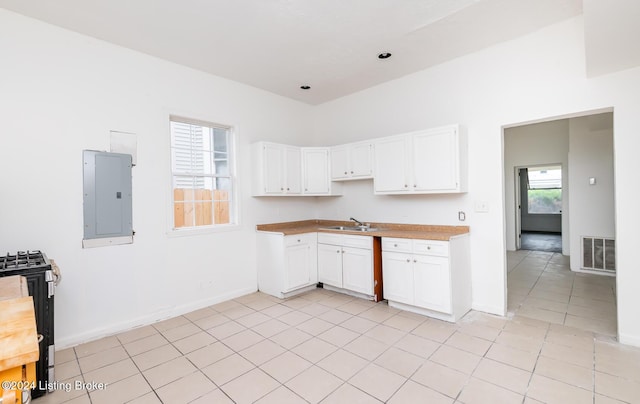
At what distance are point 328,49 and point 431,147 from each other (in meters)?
1.61

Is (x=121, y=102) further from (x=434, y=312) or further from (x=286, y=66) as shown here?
(x=434, y=312)

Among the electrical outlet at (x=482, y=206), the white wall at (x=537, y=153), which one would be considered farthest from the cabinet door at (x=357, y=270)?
the white wall at (x=537, y=153)

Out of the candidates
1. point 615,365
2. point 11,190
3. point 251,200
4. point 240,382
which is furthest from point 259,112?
point 615,365

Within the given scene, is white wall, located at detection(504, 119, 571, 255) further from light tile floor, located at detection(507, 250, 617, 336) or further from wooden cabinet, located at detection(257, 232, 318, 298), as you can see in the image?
wooden cabinet, located at detection(257, 232, 318, 298)

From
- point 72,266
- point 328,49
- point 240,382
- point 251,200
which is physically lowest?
point 240,382

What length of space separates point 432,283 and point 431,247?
1.28ft

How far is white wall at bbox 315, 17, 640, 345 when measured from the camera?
104 inches

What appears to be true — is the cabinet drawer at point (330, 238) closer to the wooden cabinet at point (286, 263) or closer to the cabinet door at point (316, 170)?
the wooden cabinet at point (286, 263)

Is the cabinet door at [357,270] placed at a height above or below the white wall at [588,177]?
below

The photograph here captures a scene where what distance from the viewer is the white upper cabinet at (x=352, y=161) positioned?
416 cm

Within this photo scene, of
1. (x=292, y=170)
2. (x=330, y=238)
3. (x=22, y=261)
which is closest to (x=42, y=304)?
(x=22, y=261)

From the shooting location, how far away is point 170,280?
349cm

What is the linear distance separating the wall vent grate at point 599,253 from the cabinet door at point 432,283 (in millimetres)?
3602

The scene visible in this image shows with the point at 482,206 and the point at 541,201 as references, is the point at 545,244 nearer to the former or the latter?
the point at 541,201
